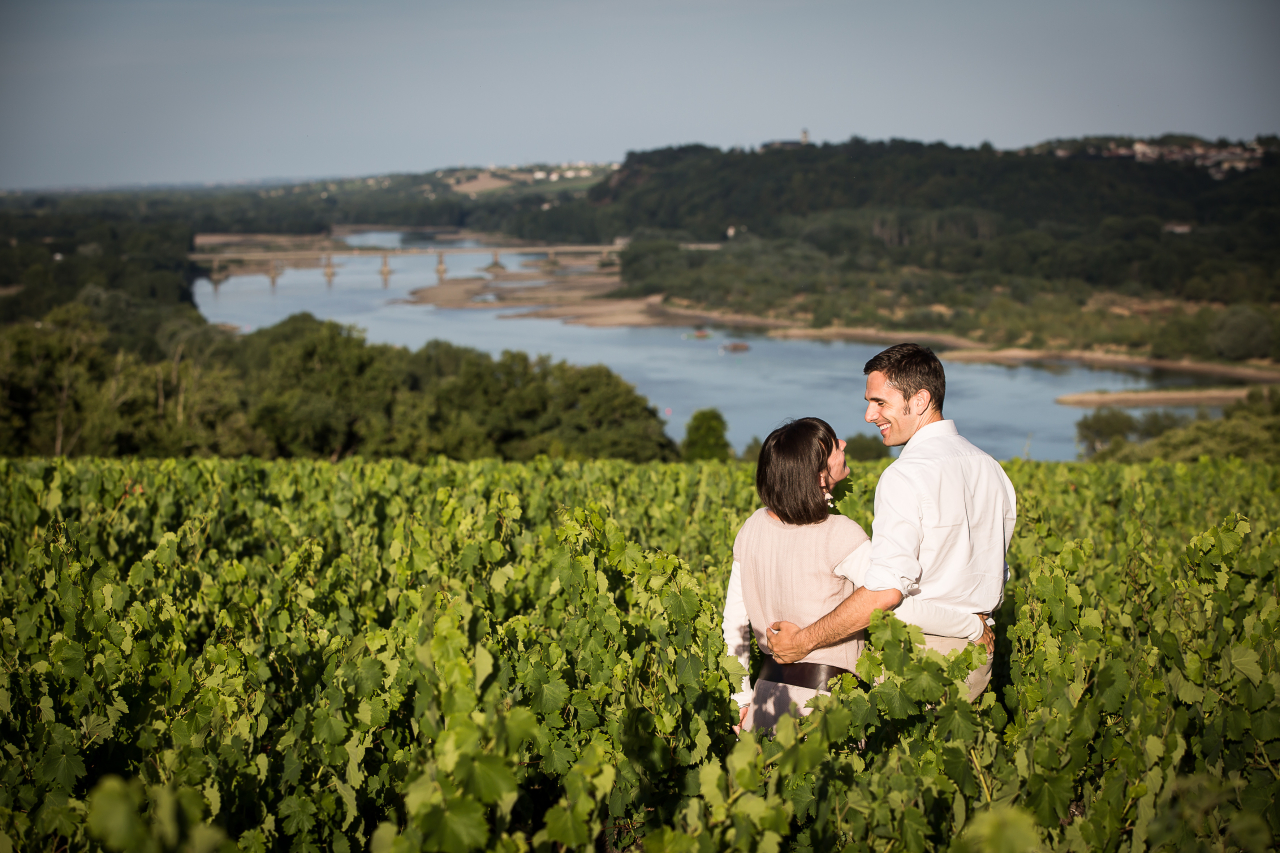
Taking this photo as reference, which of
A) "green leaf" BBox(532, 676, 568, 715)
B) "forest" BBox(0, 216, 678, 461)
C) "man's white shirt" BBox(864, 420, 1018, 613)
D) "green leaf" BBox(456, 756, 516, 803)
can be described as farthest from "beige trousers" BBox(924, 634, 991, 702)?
"forest" BBox(0, 216, 678, 461)

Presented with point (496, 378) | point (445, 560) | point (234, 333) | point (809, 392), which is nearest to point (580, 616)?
point (445, 560)

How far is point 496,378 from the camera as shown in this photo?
5197 cm

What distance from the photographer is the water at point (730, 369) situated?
6875cm

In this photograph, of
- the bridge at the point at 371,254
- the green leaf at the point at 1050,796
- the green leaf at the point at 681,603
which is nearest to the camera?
the green leaf at the point at 1050,796

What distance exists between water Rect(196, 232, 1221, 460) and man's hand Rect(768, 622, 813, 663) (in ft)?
151

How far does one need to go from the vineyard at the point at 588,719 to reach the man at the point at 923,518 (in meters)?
0.17

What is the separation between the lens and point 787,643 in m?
3.18

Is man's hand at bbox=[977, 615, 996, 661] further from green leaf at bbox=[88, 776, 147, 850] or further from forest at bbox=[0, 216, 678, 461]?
forest at bbox=[0, 216, 678, 461]

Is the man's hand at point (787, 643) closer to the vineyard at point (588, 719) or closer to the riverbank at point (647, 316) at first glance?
the vineyard at point (588, 719)

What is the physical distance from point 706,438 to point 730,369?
4044 cm

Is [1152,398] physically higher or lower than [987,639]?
lower

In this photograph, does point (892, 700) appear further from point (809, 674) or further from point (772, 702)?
point (772, 702)

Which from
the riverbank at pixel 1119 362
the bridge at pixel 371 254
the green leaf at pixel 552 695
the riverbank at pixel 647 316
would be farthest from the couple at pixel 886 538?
the bridge at pixel 371 254

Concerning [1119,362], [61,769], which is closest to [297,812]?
[61,769]
